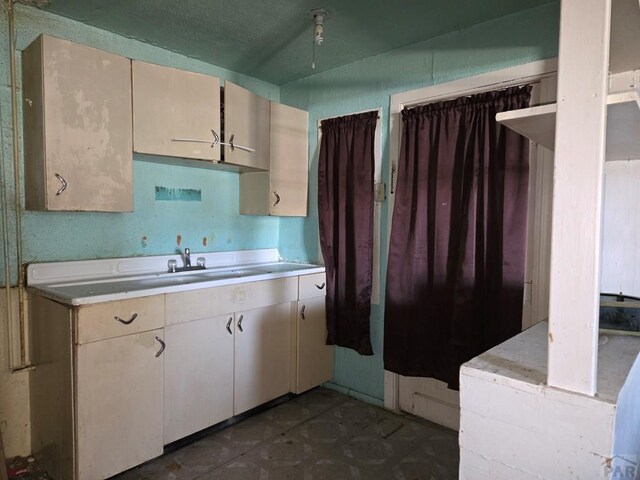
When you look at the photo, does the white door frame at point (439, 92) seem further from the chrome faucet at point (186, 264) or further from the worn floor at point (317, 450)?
the chrome faucet at point (186, 264)

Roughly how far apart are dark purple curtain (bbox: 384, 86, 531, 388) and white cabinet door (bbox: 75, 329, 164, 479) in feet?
4.42

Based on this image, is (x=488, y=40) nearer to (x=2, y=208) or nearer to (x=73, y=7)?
(x=73, y=7)

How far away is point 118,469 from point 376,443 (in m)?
1.29

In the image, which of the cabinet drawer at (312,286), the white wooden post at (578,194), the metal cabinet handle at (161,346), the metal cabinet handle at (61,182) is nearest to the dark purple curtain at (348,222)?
the cabinet drawer at (312,286)

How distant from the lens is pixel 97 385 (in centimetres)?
174

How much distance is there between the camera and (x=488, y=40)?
2.16 m

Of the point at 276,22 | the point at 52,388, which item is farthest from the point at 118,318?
the point at 276,22

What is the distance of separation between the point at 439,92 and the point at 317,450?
2.11 m

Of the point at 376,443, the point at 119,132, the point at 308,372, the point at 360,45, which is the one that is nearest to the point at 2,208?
the point at 119,132

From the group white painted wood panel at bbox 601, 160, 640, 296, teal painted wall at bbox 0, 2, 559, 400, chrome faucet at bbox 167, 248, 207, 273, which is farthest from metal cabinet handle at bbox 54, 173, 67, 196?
white painted wood panel at bbox 601, 160, 640, 296

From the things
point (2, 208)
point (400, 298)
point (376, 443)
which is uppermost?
point (2, 208)

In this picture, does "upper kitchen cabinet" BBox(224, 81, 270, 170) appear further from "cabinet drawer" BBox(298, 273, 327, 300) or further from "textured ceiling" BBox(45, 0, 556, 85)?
"cabinet drawer" BBox(298, 273, 327, 300)

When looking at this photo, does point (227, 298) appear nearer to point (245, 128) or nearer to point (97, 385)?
point (97, 385)

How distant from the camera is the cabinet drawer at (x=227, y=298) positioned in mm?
2025
